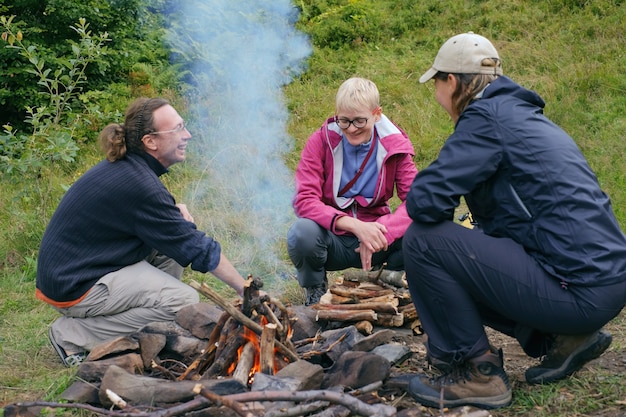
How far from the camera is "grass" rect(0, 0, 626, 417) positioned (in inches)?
154

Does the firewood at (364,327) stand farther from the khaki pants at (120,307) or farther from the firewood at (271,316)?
the khaki pants at (120,307)

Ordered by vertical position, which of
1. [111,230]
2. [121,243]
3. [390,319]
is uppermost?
[111,230]

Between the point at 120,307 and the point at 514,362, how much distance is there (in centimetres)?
229

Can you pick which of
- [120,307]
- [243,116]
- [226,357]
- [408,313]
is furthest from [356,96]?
[243,116]

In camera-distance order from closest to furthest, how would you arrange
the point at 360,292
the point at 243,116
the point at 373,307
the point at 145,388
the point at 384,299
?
the point at 145,388 → the point at 373,307 → the point at 384,299 → the point at 360,292 → the point at 243,116

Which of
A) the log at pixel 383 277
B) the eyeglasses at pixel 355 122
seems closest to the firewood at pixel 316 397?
the log at pixel 383 277

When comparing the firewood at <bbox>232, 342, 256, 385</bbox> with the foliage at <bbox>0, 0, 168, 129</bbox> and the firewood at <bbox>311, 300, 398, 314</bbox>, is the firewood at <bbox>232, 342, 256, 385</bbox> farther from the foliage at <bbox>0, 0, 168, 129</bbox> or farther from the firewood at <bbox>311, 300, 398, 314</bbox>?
the foliage at <bbox>0, 0, 168, 129</bbox>

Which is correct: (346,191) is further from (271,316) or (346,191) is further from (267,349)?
(267,349)

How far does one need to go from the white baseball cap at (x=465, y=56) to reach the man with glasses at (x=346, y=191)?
117cm

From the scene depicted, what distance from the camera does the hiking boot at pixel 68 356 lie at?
4.10m

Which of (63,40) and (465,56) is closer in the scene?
(465,56)

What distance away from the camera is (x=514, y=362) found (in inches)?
152

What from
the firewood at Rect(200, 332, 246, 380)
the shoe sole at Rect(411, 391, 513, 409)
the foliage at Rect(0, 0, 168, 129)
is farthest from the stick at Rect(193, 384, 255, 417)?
the foliage at Rect(0, 0, 168, 129)

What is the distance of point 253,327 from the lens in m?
3.57
